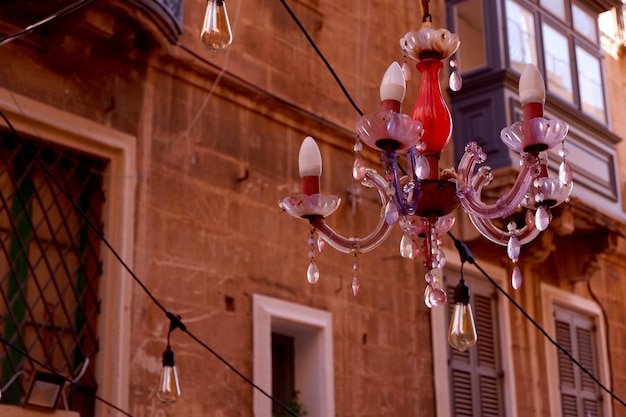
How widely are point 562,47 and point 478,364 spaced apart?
3.49m

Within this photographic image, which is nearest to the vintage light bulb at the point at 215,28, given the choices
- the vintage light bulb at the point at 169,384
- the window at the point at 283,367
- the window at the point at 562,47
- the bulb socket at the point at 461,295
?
the bulb socket at the point at 461,295

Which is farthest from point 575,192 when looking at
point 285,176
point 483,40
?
point 285,176

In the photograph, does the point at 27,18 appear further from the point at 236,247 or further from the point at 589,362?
the point at 589,362

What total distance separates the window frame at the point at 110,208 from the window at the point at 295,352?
1.20 meters

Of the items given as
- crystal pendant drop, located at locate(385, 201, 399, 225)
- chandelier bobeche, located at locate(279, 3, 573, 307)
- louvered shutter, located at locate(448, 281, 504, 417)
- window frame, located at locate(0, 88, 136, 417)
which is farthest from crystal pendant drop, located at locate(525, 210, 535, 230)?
louvered shutter, located at locate(448, 281, 504, 417)

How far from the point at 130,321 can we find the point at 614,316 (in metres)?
6.93

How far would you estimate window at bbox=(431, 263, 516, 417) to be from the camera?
1043 centimetres

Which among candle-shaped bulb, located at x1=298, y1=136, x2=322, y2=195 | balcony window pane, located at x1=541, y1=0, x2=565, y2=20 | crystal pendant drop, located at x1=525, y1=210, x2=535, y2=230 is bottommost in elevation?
crystal pendant drop, located at x1=525, y1=210, x2=535, y2=230

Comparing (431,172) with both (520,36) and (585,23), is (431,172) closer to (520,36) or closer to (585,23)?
(520,36)

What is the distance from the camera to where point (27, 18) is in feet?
25.2

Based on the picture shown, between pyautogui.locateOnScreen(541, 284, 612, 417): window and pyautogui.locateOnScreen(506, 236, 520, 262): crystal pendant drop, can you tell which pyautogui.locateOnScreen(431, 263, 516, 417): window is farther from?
pyautogui.locateOnScreen(506, 236, 520, 262): crystal pendant drop

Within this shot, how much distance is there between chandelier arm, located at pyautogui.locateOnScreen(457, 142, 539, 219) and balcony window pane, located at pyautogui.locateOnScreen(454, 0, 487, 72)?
22.5ft

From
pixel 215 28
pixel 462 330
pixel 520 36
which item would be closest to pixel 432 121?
pixel 462 330

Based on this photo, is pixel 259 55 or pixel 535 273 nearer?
pixel 259 55
